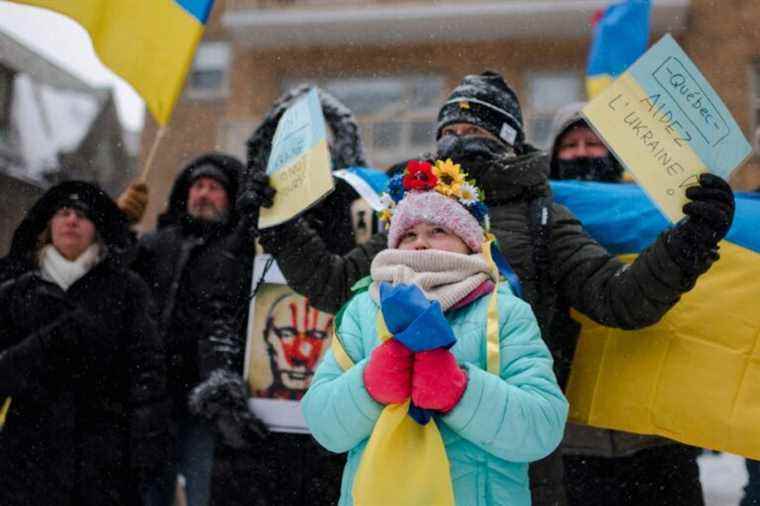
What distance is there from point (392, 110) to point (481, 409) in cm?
1110

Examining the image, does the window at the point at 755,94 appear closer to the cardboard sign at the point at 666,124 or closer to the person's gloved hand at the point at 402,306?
the cardboard sign at the point at 666,124

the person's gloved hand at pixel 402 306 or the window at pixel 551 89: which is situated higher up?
the window at pixel 551 89

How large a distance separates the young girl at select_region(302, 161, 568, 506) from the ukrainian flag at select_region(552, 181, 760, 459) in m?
0.58

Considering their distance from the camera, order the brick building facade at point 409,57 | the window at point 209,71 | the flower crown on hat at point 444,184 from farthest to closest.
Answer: the window at point 209,71, the brick building facade at point 409,57, the flower crown on hat at point 444,184

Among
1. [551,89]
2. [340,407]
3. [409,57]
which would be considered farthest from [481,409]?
[409,57]

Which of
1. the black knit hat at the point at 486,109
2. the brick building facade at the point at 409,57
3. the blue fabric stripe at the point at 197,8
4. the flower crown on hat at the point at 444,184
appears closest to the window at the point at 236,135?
the brick building facade at the point at 409,57

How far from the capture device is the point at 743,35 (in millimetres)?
11555

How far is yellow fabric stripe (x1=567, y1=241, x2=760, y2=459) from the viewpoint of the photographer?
89.1 inches

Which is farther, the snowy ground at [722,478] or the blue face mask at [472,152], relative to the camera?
the snowy ground at [722,478]

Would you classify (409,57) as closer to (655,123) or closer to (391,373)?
(655,123)

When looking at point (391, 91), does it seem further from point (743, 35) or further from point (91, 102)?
point (91, 102)

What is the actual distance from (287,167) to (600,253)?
1.03 metres

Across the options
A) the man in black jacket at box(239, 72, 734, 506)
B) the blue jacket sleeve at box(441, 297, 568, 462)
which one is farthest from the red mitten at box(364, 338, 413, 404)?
the man in black jacket at box(239, 72, 734, 506)

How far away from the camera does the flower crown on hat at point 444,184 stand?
2.18m
